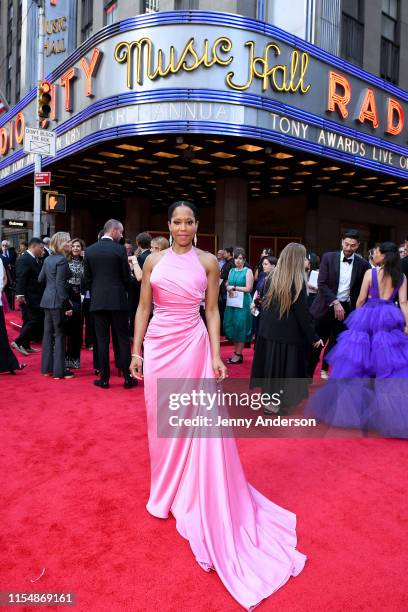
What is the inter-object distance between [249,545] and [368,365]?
2.82m

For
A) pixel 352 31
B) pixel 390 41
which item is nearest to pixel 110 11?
pixel 352 31

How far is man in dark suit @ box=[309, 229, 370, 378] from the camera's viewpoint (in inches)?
253

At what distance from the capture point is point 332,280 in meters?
6.54

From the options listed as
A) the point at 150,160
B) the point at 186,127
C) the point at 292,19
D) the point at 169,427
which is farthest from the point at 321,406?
the point at 292,19

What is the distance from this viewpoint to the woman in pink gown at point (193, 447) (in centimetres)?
277

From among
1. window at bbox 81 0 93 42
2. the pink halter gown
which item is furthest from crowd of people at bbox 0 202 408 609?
window at bbox 81 0 93 42

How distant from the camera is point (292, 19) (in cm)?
1469

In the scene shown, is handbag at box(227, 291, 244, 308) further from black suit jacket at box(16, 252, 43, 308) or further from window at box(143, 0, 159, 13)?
window at box(143, 0, 159, 13)

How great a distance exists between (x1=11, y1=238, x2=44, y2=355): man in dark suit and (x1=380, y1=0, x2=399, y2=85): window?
16566mm

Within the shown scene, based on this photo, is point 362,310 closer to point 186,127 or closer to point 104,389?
point 104,389

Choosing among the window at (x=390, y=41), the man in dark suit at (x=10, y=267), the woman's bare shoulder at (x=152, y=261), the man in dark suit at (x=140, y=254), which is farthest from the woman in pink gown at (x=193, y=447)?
the window at (x=390, y=41)

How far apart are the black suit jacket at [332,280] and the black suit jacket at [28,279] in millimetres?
4863

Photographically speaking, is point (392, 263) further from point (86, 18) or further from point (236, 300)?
point (86, 18)

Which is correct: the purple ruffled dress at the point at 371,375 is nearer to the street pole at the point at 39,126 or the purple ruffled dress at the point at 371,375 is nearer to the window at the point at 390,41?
the street pole at the point at 39,126
